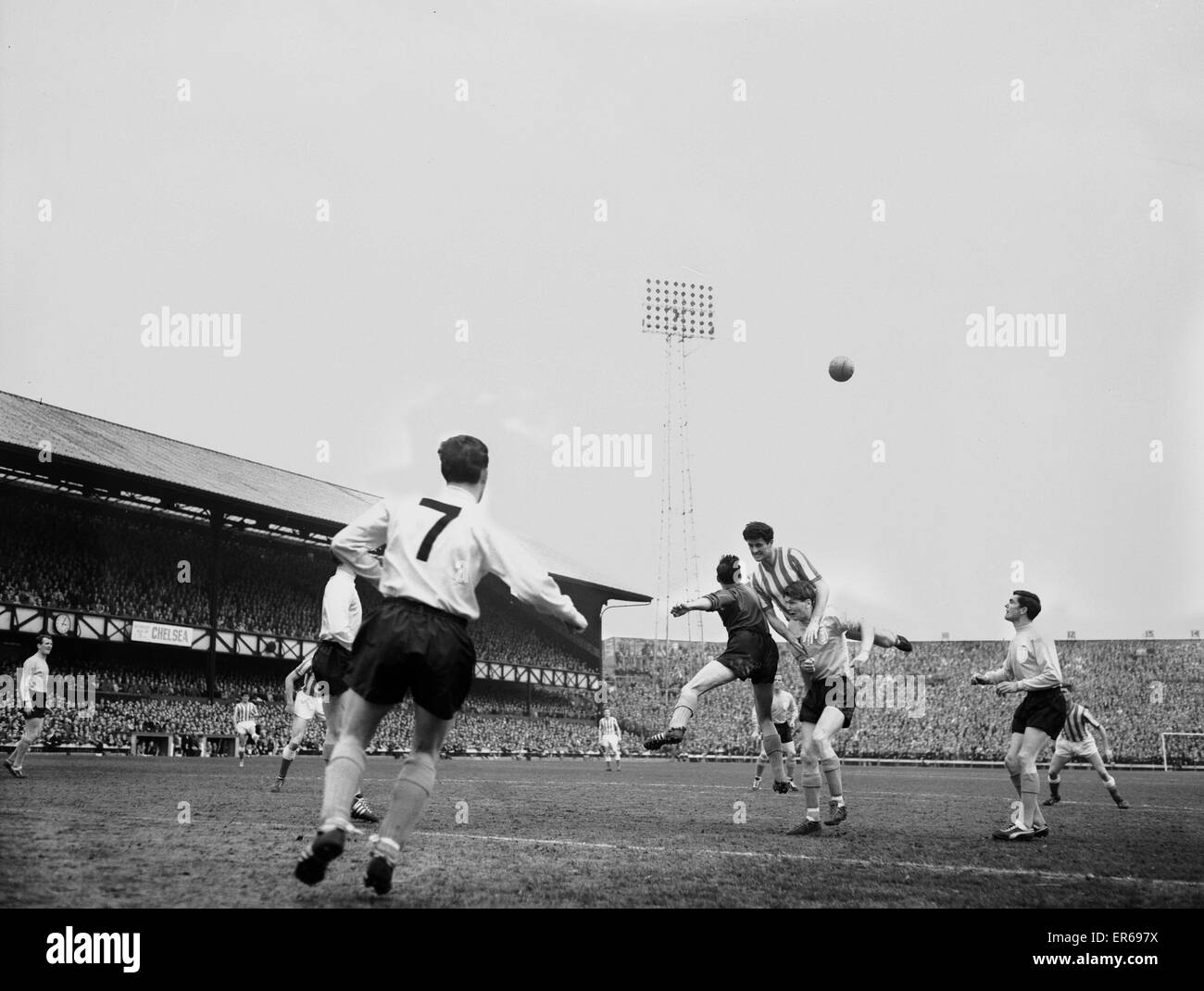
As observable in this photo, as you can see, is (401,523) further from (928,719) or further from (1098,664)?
(1098,664)

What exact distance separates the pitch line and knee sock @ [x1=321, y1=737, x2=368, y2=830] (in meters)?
2.74

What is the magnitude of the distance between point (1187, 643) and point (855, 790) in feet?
154

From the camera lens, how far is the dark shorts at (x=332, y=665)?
9.58 m

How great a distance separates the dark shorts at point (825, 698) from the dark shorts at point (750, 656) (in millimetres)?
603

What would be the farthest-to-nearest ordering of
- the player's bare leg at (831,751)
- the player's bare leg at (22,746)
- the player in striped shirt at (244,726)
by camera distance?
the player in striped shirt at (244,726) < the player's bare leg at (22,746) < the player's bare leg at (831,751)

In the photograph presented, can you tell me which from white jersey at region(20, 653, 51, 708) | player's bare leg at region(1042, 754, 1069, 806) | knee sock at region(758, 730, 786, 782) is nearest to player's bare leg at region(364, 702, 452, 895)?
knee sock at region(758, 730, 786, 782)

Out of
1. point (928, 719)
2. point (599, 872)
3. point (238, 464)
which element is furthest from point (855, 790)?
point (928, 719)

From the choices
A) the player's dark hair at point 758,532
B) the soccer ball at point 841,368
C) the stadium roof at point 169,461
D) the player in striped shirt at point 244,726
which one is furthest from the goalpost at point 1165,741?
the player's dark hair at point 758,532

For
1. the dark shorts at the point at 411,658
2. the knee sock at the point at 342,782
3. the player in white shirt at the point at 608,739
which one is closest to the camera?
the knee sock at the point at 342,782

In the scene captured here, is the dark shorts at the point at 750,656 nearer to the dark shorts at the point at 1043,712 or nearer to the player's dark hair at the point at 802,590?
the player's dark hair at the point at 802,590

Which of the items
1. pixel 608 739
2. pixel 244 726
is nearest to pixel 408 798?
pixel 244 726

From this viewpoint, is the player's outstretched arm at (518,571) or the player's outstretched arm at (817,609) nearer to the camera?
the player's outstretched arm at (518,571)

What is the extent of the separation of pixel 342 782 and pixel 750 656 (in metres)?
5.51
